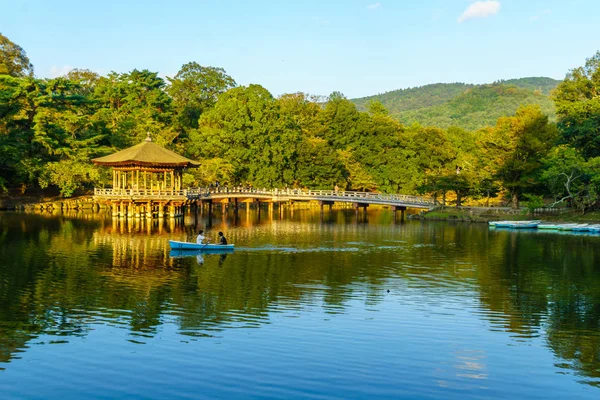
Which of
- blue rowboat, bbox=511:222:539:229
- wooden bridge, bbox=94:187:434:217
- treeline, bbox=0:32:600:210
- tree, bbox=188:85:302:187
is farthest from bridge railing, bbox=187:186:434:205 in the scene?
blue rowboat, bbox=511:222:539:229

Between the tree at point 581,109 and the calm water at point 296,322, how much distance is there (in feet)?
73.3

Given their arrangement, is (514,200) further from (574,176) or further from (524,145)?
(574,176)

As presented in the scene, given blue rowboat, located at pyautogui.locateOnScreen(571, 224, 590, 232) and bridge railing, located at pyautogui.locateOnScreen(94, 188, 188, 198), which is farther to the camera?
bridge railing, located at pyautogui.locateOnScreen(94, 188, 188, 198)

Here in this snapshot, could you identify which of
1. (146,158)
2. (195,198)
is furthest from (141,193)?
(195,198)

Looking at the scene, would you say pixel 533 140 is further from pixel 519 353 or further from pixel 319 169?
pixel 519 353

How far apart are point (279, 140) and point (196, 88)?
25.6 m

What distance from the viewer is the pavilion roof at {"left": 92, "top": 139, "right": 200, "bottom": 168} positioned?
51.6 metres

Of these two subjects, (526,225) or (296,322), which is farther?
(526,225)

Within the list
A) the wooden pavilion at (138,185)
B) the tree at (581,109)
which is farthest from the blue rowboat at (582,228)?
the wooden pavilion at (138,185)

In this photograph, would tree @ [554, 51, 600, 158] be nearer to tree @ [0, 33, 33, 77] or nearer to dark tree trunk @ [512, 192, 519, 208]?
dark tree trunk @ [512, 192, 519, 208]

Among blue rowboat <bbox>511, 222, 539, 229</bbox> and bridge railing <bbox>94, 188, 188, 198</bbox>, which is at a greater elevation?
bridge railing <bbox>94, 188, 188, 198</bbox>

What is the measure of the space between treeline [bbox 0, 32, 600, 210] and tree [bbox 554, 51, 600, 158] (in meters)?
→ 0.11

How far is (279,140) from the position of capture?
7100cm

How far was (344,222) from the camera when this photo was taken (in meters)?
56.6
